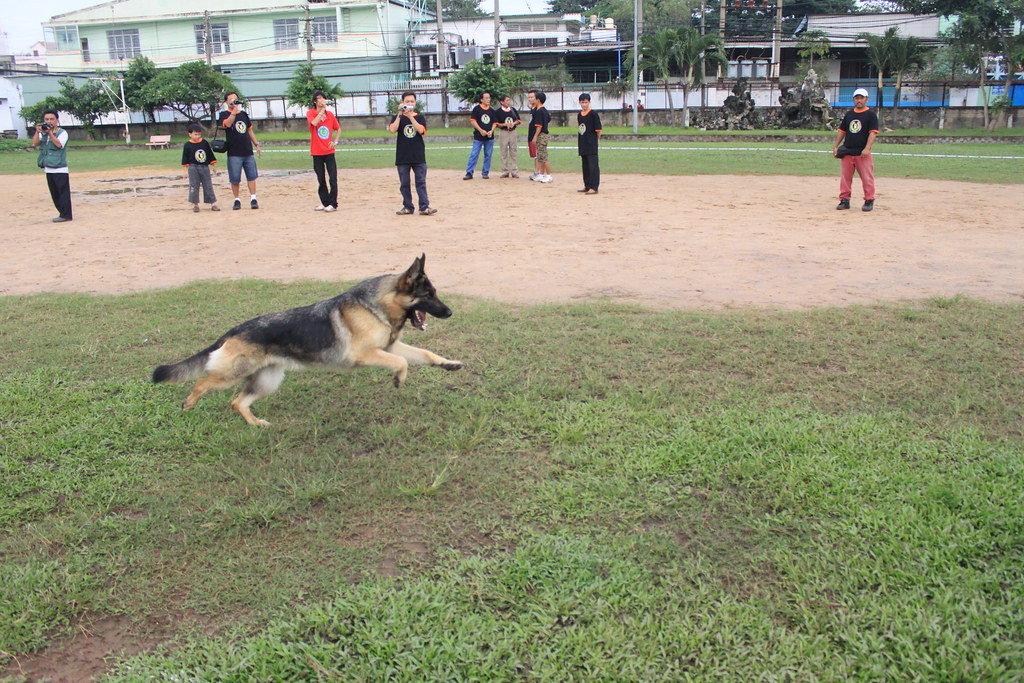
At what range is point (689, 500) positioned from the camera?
3508 mm

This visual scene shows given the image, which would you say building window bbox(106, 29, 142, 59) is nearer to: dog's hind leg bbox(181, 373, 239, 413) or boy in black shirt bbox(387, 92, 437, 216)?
boy in black shirt bbox(387, 92, 437, 216)

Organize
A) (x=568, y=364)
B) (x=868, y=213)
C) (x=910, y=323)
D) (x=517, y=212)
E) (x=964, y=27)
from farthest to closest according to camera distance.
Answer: (x=964, y=27) < (x=517, y=212) < (x=868, y=213) < (x=910, y=323) < (x=568, y=364)

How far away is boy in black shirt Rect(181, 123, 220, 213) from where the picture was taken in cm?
1312

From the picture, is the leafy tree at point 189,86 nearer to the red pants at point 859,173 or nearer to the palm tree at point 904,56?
the palm tree at point 904,56

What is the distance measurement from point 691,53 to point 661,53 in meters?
1.70

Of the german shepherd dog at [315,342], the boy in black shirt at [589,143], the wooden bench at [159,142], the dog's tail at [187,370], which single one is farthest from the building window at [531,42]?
the dog's tail at [187,370]

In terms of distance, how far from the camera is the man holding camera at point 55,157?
11.8m

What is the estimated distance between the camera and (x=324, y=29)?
55406 millimetres

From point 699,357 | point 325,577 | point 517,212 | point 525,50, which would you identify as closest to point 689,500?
point 325,577

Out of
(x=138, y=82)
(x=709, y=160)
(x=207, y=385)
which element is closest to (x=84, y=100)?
(x=138, y=82)

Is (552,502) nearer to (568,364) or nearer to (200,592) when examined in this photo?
(200,592)

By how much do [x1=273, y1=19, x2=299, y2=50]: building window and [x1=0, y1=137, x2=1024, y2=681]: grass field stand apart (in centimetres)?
5646

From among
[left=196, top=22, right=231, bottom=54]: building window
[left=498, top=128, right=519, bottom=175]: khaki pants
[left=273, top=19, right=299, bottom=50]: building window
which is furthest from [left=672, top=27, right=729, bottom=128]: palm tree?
[left=196, top=22, right=231, bottom=54]: building window

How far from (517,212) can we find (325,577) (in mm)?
9984
